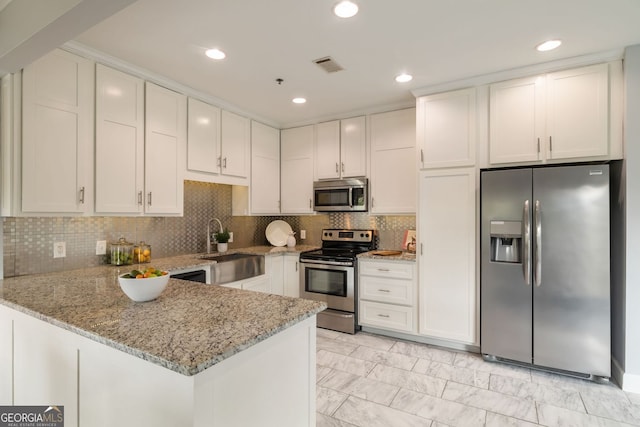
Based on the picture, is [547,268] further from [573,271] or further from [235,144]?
[235,144]

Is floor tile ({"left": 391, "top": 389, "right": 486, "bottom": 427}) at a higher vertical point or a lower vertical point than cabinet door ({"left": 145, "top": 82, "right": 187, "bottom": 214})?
lower

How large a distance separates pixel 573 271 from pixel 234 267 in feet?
9.40

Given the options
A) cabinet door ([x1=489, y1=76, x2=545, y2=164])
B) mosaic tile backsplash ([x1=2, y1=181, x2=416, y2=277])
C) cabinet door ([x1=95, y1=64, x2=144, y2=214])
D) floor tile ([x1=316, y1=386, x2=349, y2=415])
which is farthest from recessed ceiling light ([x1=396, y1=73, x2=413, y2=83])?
floor tile ([x1=316, y1=386, x2=349, y2=415])

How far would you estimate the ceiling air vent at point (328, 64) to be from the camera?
2480 millimetres

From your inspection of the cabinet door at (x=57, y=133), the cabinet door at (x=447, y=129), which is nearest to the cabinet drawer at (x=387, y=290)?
the cabinet door at (x=447, y=129)

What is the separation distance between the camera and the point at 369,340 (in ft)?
10.8

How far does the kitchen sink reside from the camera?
117 inches

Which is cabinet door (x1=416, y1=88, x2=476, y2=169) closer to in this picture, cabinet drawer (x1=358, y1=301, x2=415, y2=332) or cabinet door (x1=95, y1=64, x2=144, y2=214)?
cabinet drawer (x1=358, y1=301, x2=415, y2=332)

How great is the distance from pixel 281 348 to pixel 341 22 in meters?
1.89

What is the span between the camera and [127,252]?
2.66 meters

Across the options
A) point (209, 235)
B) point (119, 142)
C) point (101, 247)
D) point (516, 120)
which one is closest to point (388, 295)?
point (516, 120)

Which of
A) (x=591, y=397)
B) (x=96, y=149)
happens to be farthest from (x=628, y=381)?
(x=96, y=149)

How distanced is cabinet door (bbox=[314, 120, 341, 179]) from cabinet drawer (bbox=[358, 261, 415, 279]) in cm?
114

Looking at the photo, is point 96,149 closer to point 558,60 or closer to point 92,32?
point 92,32
